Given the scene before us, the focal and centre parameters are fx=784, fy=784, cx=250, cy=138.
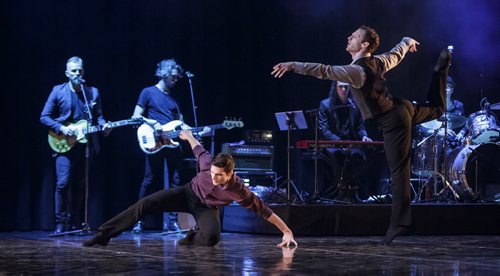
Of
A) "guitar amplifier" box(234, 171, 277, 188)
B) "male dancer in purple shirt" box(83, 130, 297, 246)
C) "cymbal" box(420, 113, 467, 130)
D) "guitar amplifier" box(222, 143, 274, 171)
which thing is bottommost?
"male dancer in purple shirt" box(83, 130, 297, 246)

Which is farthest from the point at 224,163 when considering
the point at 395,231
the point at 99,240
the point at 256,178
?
the point at 256,178

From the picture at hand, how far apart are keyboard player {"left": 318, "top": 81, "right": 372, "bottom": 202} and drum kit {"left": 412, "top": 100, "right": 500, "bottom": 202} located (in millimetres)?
973

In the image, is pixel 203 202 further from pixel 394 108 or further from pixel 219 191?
pixel 394 108

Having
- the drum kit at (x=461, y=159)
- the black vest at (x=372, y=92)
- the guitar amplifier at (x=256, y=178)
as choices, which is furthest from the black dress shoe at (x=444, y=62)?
the guitar amplifier at (x=256, y=178)

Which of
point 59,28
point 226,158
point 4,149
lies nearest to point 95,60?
point 59,28

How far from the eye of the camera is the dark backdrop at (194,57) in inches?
367

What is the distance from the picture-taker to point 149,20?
9930 millimetres

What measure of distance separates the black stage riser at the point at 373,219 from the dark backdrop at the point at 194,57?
224cm

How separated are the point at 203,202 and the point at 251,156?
3169 millimetres

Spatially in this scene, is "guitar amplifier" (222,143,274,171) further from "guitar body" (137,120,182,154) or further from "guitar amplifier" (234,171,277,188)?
"guitar body" (137,120,182,154)

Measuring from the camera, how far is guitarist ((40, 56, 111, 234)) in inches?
331

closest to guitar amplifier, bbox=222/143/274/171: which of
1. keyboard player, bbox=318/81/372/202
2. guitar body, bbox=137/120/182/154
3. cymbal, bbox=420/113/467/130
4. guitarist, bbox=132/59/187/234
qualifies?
keyboard player, bbox=318/81/372/202

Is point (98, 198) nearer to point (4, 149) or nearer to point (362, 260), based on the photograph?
point (4, 149)

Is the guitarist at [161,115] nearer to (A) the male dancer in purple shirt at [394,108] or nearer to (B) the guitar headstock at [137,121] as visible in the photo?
(B) the guitar headstock at [137,121]
